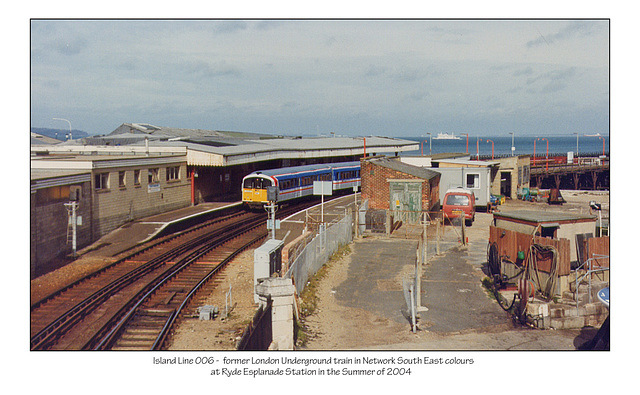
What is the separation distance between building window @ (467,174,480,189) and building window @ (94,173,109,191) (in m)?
22.0

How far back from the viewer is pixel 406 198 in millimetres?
30828

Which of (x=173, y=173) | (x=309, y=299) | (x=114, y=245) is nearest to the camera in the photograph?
(x=309, y=299)

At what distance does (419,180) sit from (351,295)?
14871 mm

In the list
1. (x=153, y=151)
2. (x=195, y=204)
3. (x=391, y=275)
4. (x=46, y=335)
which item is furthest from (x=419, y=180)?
(x=46, y=335)

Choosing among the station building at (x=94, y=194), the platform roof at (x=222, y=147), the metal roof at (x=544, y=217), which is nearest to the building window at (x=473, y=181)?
the platform roof at (x=222, y=147)

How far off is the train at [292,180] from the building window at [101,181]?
8454 millimetres

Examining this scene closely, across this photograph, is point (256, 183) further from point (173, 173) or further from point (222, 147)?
point (222, 147)

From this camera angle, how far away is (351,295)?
16547 mm

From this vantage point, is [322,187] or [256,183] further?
[256,183]

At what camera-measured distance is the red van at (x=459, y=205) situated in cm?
3008

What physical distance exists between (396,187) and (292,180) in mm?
8399

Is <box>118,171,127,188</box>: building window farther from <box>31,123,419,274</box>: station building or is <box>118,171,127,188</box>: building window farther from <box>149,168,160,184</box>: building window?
<box>149,168,160,184</box>: building window

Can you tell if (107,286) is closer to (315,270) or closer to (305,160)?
(315,270)

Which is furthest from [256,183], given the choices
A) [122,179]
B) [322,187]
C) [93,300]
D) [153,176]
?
[93,300]
